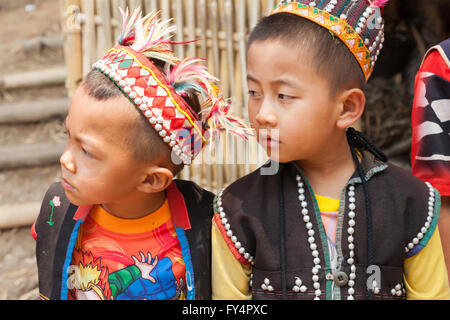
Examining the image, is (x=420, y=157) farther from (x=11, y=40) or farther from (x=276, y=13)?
(x=11, y=40)

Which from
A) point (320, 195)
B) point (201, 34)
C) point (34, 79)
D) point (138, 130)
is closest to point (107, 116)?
point (138, 130)

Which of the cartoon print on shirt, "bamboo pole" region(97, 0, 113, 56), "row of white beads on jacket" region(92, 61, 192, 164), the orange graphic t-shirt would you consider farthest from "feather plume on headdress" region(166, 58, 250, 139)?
"bamboo pole" region(97, 0, 113, 56)

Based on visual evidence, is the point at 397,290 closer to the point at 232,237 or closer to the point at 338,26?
the point at 232,237

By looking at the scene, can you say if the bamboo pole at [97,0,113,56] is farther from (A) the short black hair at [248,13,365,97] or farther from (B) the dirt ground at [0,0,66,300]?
(B) the dirt ground at [0,0,66,300]

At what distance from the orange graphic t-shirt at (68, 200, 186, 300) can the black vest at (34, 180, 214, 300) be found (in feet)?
0.15

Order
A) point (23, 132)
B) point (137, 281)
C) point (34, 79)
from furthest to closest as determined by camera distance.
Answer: point (34, 79), point (23, 132), point (137, 281)

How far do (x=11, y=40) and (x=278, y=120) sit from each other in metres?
4.14

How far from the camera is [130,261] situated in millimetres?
1573

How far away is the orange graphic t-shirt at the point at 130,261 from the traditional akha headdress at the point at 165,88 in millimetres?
260

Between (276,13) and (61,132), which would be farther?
(61,132)

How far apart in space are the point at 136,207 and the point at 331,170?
0.58m
